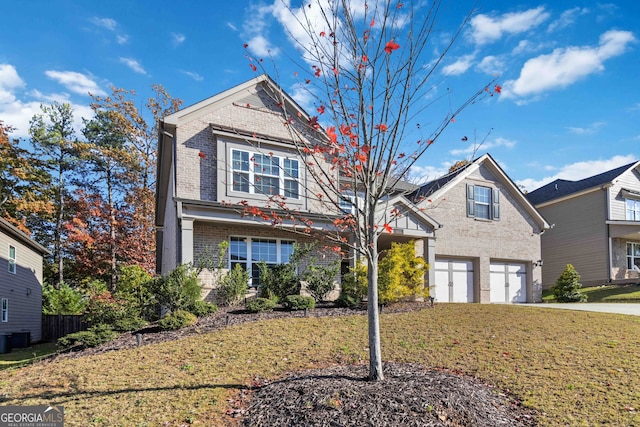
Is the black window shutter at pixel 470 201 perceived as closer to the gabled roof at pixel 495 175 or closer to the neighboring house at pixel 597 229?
the gabled roof at pixel 495 175

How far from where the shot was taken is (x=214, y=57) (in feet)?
28.1

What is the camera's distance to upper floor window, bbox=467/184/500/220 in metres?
19.3

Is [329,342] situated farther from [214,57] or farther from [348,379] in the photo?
[214,57]

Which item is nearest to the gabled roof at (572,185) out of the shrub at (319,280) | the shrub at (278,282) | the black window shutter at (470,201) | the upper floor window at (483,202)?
the upper floor window at (483,202)

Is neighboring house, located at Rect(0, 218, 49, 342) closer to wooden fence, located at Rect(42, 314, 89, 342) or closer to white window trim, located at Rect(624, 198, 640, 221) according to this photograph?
wooden fence, located at Rect(42, 314, 89, 342)

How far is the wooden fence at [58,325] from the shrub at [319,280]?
39.9ft

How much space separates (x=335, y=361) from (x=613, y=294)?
730 inches

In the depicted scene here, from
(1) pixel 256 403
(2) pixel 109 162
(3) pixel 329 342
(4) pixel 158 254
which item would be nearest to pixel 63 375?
(1) pixel 256 403

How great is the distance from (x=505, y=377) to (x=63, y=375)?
279 inches

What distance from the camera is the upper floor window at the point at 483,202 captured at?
19.3 meters

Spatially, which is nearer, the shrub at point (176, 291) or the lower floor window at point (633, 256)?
the shrub at point (176, 291)

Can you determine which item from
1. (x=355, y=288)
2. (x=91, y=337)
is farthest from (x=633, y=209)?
(x=91, y=337)

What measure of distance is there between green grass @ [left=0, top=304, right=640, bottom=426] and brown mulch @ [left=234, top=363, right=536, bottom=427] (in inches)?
15.4

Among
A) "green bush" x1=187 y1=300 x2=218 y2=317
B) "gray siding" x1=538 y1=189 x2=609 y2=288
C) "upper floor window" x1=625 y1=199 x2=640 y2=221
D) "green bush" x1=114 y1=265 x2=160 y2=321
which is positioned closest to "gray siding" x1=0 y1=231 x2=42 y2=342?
→ "green bush" x1=114 y1=265 x2=160 y2=321
